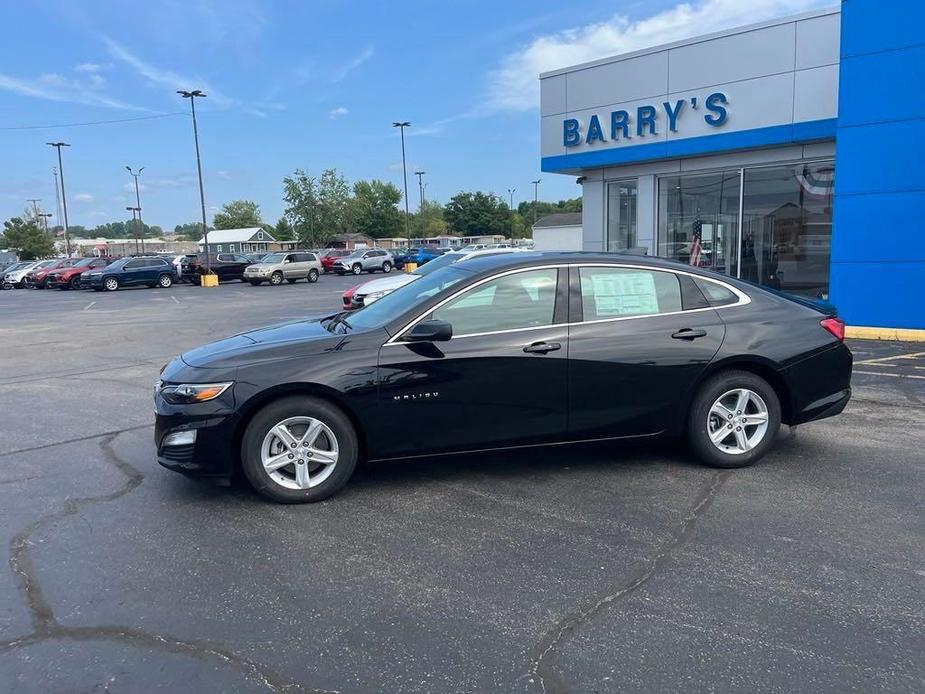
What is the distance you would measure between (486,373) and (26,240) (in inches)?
3594

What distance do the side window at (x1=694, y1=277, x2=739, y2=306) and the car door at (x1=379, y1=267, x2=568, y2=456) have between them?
1103 millimetres

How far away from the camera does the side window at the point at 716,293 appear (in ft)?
17.4

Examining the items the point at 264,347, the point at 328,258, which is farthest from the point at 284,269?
the point at 264,347

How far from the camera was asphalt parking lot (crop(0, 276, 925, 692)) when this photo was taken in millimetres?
2875

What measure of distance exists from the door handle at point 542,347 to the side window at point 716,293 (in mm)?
1281

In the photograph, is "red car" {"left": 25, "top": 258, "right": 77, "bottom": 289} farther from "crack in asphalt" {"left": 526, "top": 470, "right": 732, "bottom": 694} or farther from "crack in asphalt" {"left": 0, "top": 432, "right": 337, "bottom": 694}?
"crack in asphalt" {"left": 526, "top": 470, "right": 732, "bottom": 694}

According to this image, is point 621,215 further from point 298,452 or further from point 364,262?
point 364,262

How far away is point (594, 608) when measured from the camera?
3.31m

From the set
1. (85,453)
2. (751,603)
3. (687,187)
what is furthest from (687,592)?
(687,187)

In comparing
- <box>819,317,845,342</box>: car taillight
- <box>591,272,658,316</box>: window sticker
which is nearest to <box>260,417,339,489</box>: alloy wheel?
<box>591,272,658,316</box>: window sticker

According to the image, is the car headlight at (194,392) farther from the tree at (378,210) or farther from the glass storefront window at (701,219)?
the tree at (378,210)

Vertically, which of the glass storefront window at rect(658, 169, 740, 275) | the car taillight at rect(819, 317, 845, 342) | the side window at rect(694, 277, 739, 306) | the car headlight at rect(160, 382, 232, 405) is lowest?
the car headlight at rect(160, 382, 232, 405)

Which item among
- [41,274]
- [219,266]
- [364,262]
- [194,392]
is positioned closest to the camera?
[194,392]

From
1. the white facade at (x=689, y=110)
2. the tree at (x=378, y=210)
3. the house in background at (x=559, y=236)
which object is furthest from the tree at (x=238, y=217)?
the white facade at (x=689, y=110)
